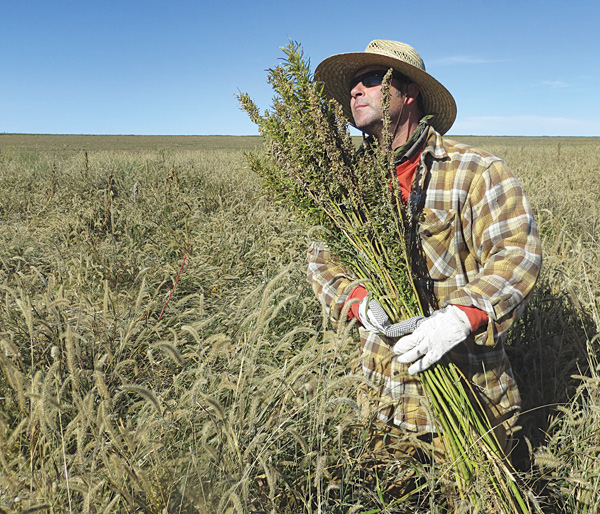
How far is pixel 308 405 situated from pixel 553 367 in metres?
1.80

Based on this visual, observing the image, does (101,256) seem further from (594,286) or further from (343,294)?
(594,286)

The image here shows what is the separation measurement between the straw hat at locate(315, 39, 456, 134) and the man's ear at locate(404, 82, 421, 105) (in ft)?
0.08

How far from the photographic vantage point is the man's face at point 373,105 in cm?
204

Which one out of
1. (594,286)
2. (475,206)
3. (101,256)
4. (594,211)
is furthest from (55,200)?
(594,211)

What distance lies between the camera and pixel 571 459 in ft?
6.33

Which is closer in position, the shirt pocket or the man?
the man

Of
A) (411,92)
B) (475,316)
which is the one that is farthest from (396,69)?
(475,316)

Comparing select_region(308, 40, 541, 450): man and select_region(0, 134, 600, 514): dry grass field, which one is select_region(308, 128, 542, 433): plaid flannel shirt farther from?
select_region(0, 134, 600, 514): dry grass field

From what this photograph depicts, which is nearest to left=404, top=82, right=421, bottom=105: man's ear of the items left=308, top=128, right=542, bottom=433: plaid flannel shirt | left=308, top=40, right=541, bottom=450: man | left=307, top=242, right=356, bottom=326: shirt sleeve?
left=308, top=40, right=541, bottom=450: man

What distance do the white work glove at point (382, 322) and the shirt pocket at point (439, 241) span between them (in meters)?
0.44

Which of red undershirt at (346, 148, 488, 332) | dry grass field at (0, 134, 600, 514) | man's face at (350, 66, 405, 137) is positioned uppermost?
man's face at (350, 66, 405, 137)

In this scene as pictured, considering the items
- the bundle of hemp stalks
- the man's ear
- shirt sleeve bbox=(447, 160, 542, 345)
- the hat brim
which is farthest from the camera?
the man's ear

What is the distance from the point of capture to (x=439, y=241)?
198 centimetres

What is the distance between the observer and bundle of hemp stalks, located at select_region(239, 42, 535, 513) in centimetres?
154
